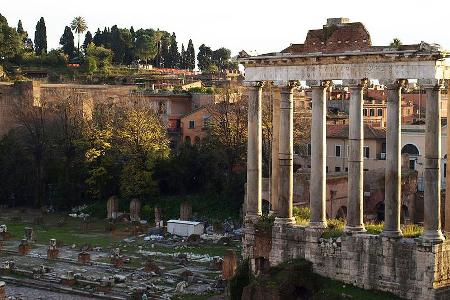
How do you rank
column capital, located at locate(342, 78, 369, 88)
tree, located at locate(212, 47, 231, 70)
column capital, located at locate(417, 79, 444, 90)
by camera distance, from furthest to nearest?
tree, located at locate(212, 47, 231, 70) → column capital, located at locate(342, 78, 369, 88) → column capital, located at locate(417, 79, 444, 90)

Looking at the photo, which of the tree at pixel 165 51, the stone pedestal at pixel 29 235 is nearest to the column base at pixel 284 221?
the stone pedestal at pixel 29 235

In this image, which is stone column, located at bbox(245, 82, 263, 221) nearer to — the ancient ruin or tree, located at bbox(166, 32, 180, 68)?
the ancient ruin

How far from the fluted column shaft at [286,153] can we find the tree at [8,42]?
54682 millimetres

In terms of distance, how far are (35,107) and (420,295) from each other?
36.1m

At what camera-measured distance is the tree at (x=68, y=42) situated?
81.8 meters

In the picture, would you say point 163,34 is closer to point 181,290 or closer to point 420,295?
point 181,290

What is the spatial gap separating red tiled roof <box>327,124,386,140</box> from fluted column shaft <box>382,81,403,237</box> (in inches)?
844

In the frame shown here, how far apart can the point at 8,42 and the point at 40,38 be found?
10.6m

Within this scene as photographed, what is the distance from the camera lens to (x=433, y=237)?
18.1 metres

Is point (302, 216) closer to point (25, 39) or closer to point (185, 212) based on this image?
point (185, 212)

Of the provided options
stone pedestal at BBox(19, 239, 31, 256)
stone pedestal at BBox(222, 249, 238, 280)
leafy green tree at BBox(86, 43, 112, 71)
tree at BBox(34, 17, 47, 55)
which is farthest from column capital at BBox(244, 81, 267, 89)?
tree at BBox(34, 17, 47, 55)

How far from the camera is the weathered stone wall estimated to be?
18.1 meters

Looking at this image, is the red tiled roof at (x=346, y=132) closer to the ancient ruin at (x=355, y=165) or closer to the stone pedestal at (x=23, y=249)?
the stone pedestal at (x=23, y=249)

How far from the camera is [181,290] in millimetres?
25500
